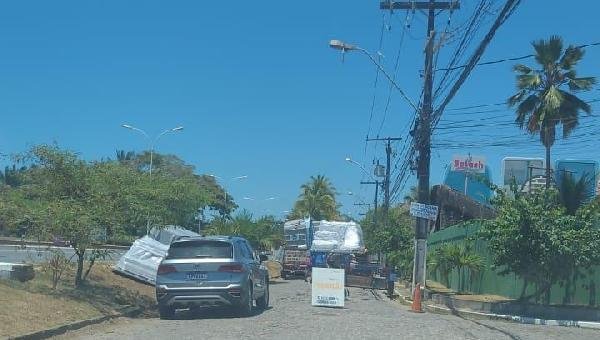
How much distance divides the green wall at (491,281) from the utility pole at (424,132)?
5.48ft

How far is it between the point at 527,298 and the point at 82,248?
11780 millimetres

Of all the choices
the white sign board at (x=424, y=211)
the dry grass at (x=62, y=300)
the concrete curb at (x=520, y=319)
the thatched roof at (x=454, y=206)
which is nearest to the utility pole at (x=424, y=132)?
the white sign board at (x=424, y=211)

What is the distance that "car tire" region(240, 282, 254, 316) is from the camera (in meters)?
17.3

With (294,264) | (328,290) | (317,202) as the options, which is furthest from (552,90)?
(317,202)

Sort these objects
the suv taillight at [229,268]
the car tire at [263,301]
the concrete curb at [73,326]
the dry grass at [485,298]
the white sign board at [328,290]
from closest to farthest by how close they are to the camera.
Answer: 1. the concrete curb at [73,326]
2. the suv taillight at [229,268]
3. the car tire at [263,301]
4. the white sign board at [328,290]
5. the dry grass at [485,298]

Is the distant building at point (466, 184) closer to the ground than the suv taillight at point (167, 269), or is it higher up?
higher up

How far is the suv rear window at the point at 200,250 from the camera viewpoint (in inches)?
681

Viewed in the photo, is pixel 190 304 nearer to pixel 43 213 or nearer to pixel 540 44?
pixel 43 213

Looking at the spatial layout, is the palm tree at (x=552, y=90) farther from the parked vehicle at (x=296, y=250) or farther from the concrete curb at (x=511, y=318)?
the parked vehicle at (x=296, y=250)

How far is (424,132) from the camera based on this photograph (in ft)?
84.4

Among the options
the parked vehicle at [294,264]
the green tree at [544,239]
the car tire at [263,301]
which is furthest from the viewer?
the parked vehicle at [294,264]

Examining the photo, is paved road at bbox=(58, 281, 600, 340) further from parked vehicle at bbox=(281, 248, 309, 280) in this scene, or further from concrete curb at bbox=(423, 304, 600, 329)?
parked vehicle at bbox=(281, 248, 309, 280)

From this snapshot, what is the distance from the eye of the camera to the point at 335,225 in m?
46.8

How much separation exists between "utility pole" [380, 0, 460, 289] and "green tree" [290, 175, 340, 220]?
196 feet
